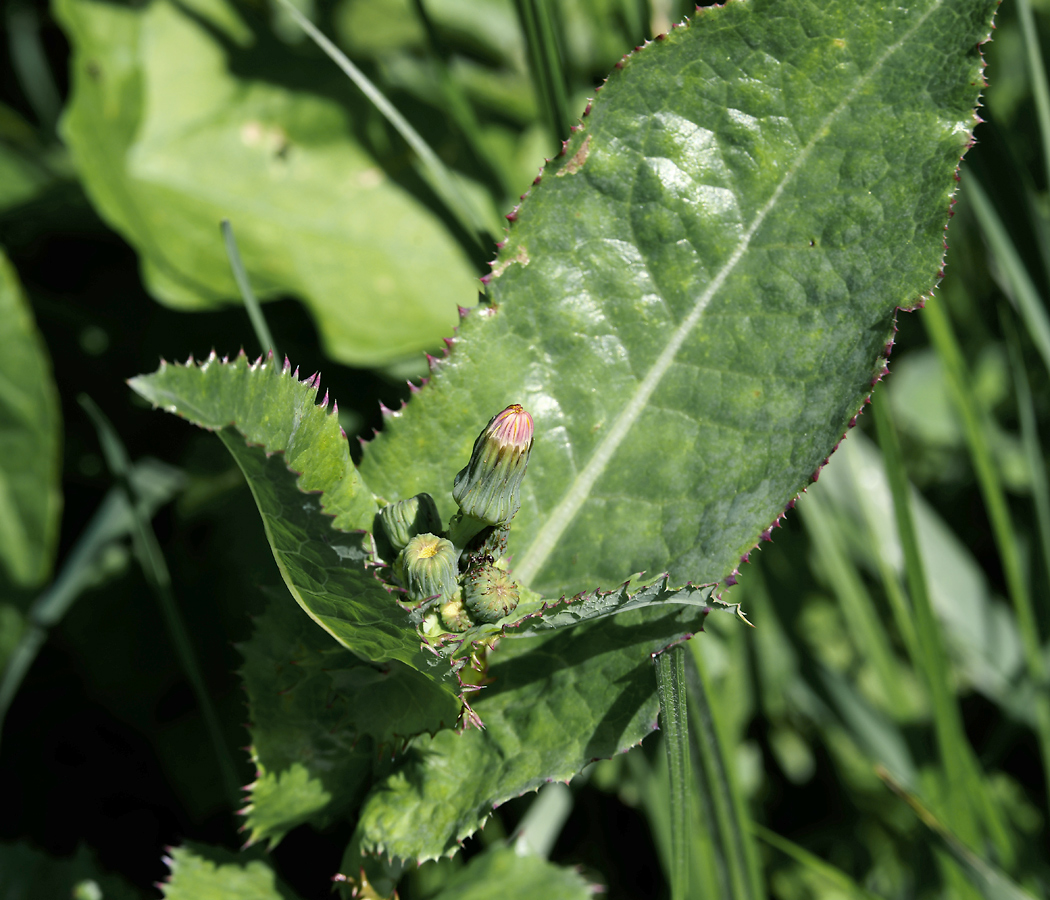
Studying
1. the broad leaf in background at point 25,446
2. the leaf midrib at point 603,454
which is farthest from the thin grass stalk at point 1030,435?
the broad leaf in background at point 25,446

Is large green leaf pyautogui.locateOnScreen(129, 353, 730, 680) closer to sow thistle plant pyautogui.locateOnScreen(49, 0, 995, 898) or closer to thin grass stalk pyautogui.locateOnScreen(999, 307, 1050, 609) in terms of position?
sow thistle plant pyautogui.locateOnScreen(49, 0, 995, 898)

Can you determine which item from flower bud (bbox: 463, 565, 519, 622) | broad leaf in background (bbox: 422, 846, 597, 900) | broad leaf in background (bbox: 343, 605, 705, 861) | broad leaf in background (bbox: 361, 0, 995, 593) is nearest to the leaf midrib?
broad leaf in background (bbox: 361, 0, 995, 593)

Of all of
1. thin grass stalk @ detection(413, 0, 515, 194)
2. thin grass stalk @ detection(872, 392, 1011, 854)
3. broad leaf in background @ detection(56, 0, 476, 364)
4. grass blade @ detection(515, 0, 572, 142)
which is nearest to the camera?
thin grass stalk @ detection(872, 392, 1011, 854)

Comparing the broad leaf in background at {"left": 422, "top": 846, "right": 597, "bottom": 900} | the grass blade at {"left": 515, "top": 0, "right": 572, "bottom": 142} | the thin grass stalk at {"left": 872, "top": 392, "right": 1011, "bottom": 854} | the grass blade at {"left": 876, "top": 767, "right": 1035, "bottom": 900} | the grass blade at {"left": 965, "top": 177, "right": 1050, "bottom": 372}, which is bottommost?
the broad leaf in background at {"left": 422, "top": 846, "right": 597, "bottom": 900}

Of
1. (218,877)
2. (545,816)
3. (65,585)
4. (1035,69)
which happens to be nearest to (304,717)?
(218,877)

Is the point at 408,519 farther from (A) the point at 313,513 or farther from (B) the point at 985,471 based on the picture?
(B) the point at 985,471

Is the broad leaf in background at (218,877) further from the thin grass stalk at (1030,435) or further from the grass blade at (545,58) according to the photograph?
the thin grass stalk at (1030,435)
